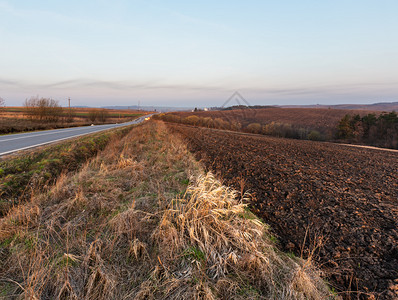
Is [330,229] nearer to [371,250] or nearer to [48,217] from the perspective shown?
[371,250]

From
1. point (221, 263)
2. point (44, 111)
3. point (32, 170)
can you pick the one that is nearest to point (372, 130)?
point (221, 263)

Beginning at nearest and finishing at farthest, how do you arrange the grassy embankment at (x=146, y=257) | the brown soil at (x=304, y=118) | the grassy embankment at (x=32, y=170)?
the grassy embankment at (x=146, y=257), the grassy embankment at (x=32, y=170), the brown soil at (x=304, y=118)

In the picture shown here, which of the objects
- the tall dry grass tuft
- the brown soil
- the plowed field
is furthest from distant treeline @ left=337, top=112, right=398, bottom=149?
the tall dry grass tuft

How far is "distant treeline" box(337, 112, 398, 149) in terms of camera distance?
24.2 metres

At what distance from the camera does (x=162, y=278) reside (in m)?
2.44

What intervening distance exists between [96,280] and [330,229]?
4.25m

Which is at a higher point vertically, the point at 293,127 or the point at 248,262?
the point at 293,127

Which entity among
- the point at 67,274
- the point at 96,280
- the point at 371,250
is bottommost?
the point at 371,250

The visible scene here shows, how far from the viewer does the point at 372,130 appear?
2620cm

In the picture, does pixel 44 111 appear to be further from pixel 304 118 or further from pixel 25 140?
pixel 304 118

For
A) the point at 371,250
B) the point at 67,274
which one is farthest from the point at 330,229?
the point at 67,274

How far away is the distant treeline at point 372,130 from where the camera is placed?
24.2 meters

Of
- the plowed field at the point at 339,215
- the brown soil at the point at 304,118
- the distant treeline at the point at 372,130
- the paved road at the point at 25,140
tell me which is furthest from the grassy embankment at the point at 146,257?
the brown soil at the point at 304,118

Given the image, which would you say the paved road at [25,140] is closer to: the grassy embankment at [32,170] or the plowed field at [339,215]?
the grassy embankment at [32,170]
